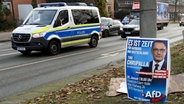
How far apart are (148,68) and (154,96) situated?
1.36 ft

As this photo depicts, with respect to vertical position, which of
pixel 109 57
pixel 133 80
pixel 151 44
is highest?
pixel 151 44

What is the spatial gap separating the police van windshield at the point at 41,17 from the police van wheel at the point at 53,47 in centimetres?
92

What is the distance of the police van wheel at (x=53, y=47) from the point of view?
14727mm

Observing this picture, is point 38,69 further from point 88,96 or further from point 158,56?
point 158,56

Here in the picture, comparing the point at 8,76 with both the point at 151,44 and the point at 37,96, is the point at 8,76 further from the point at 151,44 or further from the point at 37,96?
the point at 151,44

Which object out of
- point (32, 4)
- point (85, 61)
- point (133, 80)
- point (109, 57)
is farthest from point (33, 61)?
point (32, 4)

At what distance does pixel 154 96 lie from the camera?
4.66 m

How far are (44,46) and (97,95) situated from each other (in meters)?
8.70

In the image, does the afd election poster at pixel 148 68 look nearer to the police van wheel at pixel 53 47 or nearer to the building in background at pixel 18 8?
the police van wheel at pixel 53 47

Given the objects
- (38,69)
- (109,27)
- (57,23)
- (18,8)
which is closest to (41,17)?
(57,23)

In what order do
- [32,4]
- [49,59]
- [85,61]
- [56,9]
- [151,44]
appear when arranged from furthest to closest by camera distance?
[32,4]
[56,9]
[49,59]
[85,61]
[151,44]

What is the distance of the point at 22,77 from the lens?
970cm

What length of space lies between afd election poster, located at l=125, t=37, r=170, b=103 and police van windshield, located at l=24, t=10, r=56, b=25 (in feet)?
34.5

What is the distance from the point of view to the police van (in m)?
14.4
